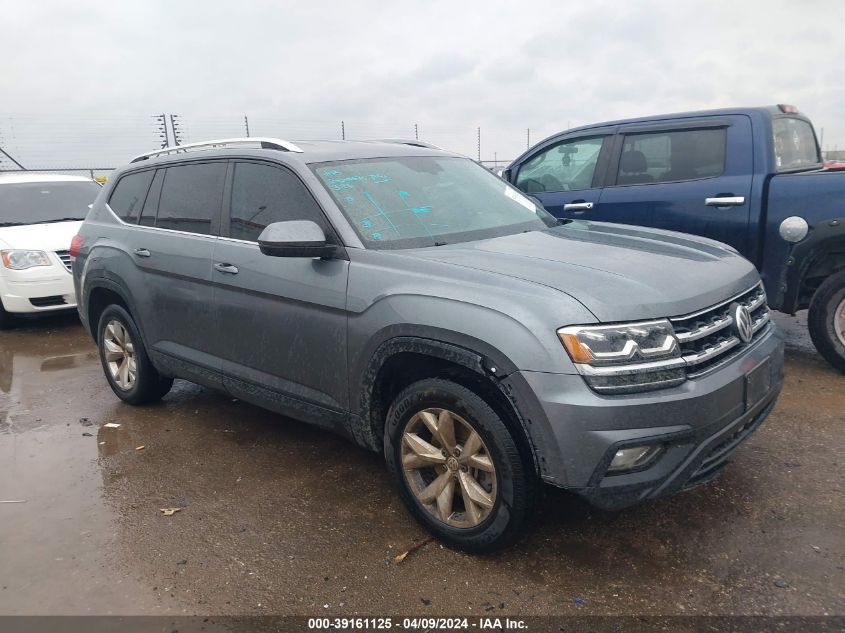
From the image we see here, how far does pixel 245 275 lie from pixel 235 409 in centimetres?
161

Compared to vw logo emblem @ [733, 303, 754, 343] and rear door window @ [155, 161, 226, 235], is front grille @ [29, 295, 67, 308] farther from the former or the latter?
vw logo emblem @ [733, 303, 754, 343]

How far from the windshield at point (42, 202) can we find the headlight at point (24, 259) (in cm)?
76

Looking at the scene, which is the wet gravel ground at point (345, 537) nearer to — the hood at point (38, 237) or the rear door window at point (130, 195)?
the rear door window at point (130, 195)

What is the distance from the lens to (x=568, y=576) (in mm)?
2770

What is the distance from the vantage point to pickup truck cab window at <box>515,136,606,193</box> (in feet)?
20.1

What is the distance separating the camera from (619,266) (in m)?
2.89

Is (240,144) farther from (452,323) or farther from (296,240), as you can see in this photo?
(452,323)

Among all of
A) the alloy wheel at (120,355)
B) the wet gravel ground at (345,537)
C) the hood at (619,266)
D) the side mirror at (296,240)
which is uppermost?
the side mirror at (296,240)

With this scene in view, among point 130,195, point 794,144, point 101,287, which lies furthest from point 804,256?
point 101,287

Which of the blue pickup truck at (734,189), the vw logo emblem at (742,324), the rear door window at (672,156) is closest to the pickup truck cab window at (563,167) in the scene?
the blue pickup truck at (734,189)

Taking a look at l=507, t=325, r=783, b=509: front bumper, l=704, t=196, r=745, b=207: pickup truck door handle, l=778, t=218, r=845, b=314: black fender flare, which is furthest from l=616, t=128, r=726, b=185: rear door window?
l=507, t=325, r=783, b=509: front bumper

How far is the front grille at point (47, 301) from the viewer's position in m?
7.48

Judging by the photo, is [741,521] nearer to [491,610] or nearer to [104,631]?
[491,610]

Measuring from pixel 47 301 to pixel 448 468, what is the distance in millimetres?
6369
